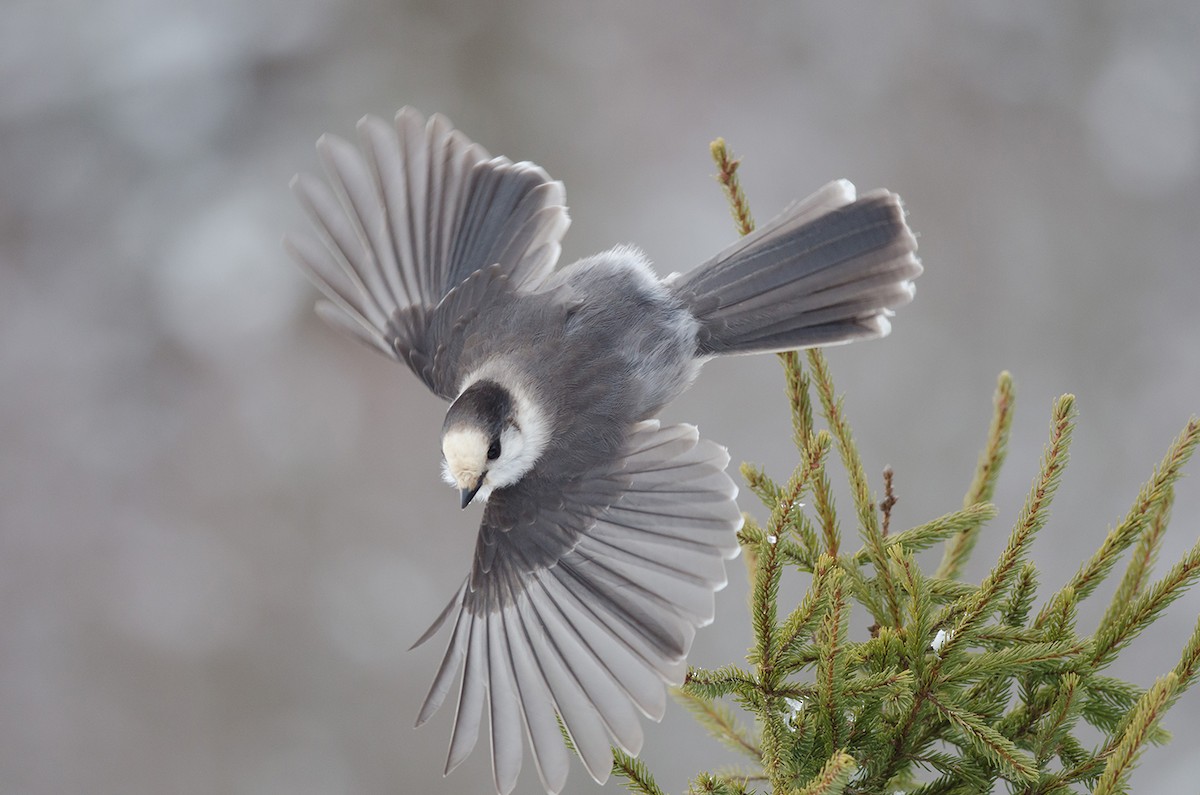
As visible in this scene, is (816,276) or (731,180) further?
(816,276)

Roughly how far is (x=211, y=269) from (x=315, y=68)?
2.67 ft

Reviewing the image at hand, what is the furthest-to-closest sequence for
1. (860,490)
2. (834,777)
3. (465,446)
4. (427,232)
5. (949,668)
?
(427,232) → (465,446) → (860,490) → (949,668) → (834,777)

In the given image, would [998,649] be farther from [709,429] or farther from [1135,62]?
[1135,62]

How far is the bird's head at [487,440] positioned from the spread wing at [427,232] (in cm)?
18

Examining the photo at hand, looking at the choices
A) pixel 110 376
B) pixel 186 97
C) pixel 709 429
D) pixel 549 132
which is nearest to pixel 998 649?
pixel 709 429

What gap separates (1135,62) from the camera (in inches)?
137

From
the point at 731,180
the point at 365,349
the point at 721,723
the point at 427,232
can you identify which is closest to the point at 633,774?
the point at 721,723

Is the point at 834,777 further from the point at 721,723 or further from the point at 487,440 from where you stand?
the point at 487,440

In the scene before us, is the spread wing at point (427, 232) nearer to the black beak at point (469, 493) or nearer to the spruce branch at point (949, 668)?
the black beak at point (469, 493)

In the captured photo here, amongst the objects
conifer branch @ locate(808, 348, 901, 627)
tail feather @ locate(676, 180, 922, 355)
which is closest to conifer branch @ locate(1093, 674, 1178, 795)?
conifer branch @ locate(808, 348, 901, 627)

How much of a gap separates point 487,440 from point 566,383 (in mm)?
162

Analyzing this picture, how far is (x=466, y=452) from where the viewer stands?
4.80 feet

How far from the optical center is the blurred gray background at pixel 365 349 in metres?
3.22

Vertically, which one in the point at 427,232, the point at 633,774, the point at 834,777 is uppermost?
the point at 427,232
